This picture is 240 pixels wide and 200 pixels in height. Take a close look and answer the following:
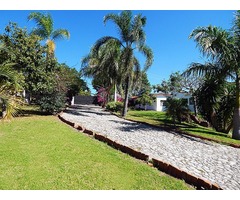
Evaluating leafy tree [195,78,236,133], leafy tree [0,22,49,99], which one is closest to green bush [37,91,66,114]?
leafy tree [0,22,49,99]

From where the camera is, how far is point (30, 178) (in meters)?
4.55

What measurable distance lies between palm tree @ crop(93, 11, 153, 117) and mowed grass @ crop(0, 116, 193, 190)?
10641mm

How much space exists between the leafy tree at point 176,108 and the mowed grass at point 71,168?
22.3 ft

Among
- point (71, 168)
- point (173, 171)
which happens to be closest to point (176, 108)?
point (173, 171)

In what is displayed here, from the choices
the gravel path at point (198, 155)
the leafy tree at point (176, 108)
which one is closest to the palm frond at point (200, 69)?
the leafy tree at point (176, 108)

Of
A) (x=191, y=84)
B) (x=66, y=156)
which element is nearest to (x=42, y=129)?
(x=66, y=156)

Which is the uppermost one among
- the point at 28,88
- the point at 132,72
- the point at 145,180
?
the point at 132,72

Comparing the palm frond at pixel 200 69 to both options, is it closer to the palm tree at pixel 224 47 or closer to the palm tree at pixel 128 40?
the palm tree at pixel 224 47

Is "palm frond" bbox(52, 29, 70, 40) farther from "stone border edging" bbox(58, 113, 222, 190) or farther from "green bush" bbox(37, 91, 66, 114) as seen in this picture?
"stone border edging" bbox(58, 113, 222, 190)

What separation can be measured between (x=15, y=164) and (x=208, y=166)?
5.01m

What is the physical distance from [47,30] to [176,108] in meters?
13.1

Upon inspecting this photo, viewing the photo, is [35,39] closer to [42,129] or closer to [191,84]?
[42,129]

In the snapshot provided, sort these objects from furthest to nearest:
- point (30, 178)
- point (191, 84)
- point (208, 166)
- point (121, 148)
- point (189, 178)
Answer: point (191, 84) → point (121, 148) → point (208, 166) → point (189, 178) → point (30, 178)

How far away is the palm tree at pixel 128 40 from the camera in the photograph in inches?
666
